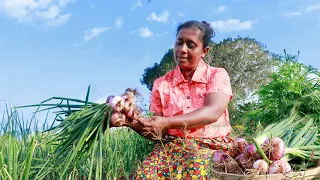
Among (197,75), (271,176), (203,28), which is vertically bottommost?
(271,176)

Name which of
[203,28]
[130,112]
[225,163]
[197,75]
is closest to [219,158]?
[225,163]

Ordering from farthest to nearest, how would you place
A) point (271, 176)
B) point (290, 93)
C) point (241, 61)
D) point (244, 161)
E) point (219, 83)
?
point (241, 61) → point (290, 93) → point (219, 83) → point (244, 161) → point (271, 176)

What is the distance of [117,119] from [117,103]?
82 millimetres

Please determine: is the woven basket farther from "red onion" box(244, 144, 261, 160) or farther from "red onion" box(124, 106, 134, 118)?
"red onion" box(124, 106, 134, 118)

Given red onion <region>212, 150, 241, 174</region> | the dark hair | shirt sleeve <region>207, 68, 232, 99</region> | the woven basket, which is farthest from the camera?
the dark hair

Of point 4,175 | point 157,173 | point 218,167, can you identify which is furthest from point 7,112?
point 218,167

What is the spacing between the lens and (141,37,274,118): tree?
987 cm

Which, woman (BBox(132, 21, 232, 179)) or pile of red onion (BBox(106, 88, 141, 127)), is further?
woman (BBox(132, 21, 232, 179))

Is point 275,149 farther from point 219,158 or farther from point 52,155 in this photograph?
point 52,155

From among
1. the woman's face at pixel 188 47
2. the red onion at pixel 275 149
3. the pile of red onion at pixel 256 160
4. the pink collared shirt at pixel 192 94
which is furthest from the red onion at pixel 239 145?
the woman's face at pixel 188 47

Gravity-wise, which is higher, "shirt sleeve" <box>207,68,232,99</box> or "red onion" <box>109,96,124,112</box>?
"shirt sleeve" <box>207,68,232,99</box>

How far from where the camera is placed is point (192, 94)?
2711mm

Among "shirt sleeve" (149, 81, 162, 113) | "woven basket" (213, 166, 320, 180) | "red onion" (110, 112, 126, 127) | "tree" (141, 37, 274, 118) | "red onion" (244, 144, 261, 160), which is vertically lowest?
"woven basket" (213, 166, 320, 180)

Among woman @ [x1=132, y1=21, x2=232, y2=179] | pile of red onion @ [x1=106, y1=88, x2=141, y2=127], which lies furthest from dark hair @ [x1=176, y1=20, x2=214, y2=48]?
pile of red onion @ [x1=106, y1=88, x2=141, y2=127]
